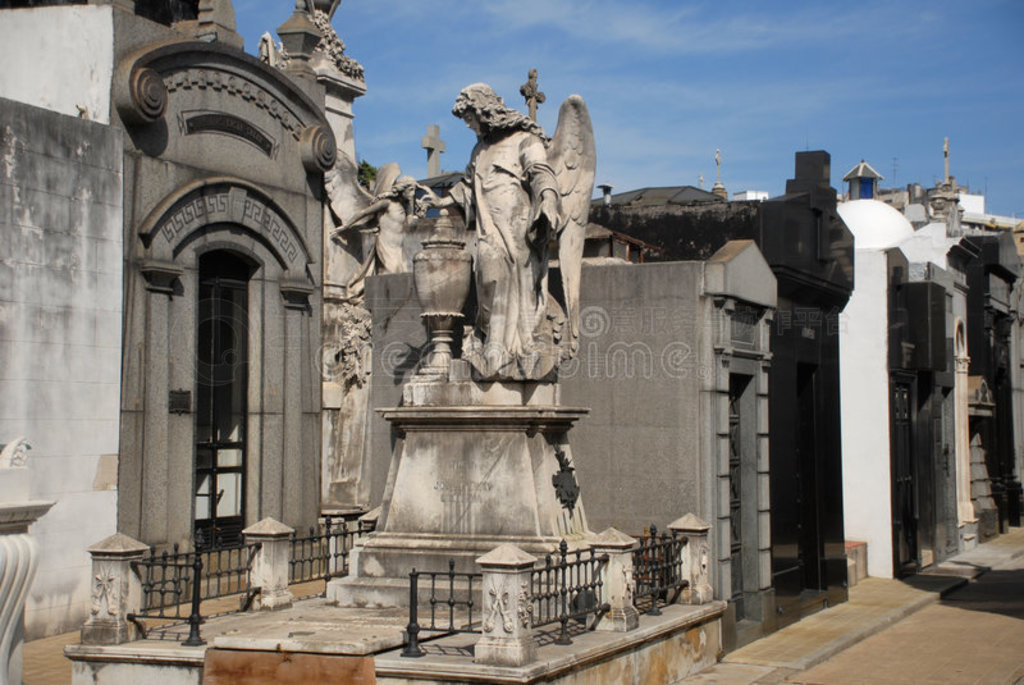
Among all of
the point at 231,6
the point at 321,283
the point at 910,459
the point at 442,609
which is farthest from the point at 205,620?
the point at 910,459

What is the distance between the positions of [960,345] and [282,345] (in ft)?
50.9

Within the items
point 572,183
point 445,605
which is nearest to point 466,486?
point 445,605

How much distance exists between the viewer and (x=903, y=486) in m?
19.6

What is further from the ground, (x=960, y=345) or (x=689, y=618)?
(x=960, y=345)

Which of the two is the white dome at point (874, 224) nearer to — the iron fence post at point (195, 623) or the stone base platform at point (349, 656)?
the stone base platform at point (349, 656)

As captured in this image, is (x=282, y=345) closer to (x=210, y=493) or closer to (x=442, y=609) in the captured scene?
(x=210, y=493)

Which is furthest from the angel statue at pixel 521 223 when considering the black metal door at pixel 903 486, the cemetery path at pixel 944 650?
the black metal door at pixel 903 486

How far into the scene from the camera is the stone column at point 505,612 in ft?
27.5

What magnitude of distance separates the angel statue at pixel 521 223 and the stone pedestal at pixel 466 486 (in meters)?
0.31

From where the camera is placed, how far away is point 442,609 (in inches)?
416

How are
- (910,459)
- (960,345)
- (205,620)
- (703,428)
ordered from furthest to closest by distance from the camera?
(960,345) < (910,459) < (703,428) < (205,620)

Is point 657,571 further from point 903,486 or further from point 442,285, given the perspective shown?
point 903,486

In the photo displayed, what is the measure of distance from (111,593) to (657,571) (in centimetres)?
463

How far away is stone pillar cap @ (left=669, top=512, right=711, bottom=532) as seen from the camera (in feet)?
38.0
